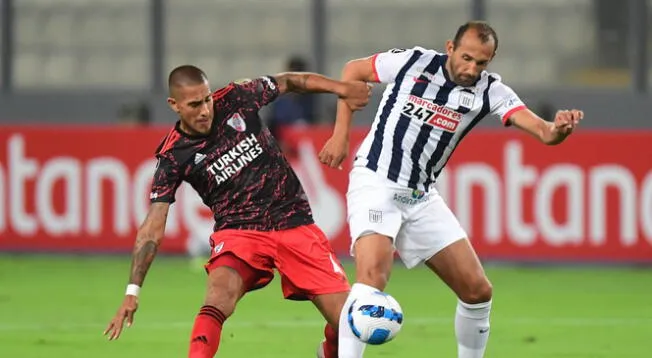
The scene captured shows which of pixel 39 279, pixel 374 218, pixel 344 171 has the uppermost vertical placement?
pixel 374 218

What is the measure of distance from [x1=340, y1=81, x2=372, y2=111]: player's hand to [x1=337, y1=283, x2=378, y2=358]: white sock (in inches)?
41.0

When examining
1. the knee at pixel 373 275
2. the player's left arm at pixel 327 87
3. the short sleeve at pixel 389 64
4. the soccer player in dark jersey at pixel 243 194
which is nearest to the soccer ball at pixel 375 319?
the knee at pixel 373 275

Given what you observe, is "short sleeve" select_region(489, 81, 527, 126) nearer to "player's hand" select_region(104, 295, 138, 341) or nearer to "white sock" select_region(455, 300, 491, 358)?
"white sock" select_region(455, 300, 491, 358)

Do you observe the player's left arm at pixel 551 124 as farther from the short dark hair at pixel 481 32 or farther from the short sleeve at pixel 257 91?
the short sleeve at pixel 257 91

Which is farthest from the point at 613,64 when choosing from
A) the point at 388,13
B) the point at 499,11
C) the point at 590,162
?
the point at 590,162

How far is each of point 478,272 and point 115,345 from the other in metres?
2.85

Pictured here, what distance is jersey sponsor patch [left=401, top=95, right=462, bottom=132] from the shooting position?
8.05 metres

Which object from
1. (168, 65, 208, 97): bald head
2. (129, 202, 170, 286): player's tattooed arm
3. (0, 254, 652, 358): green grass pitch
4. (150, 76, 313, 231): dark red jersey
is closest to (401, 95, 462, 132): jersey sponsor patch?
(150, 76, 313, 231): dark red jersey

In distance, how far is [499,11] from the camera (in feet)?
64.4

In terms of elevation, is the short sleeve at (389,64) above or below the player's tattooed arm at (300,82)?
above

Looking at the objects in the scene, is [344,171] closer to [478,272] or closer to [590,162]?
[590,162]

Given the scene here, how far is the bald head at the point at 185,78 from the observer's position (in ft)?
25.5

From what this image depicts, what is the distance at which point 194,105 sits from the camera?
25.6 ft

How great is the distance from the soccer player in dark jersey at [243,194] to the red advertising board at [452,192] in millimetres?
6636
